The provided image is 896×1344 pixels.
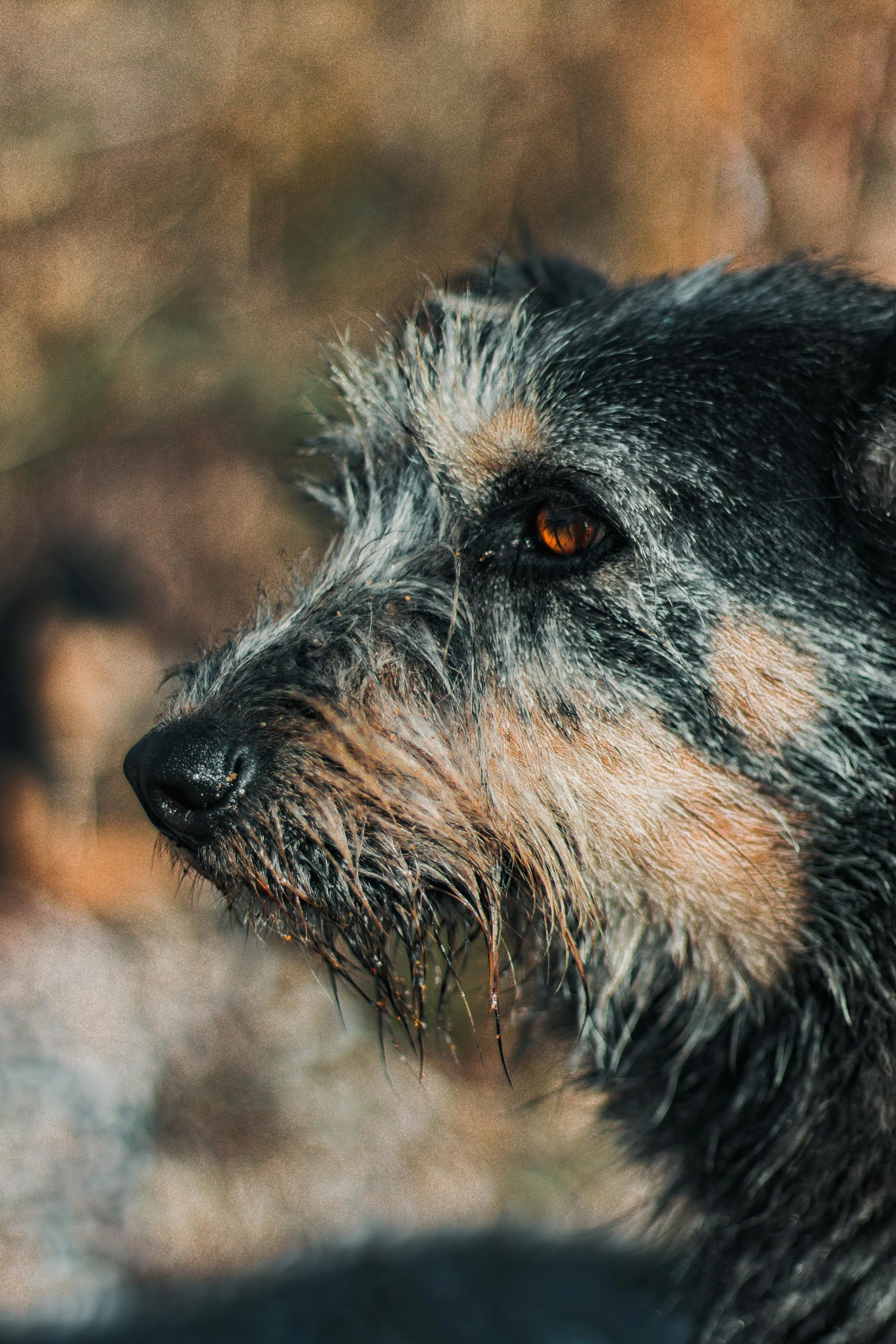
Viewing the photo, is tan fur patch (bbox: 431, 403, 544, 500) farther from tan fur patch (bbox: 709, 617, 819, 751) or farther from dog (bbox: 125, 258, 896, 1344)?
tan fur patch (bbox: 709, 617, 819, 751)

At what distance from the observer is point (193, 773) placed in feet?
6.52

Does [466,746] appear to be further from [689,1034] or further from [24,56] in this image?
[24,56]

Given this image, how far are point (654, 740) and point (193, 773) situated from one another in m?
0.84

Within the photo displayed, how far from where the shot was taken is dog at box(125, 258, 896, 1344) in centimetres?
205

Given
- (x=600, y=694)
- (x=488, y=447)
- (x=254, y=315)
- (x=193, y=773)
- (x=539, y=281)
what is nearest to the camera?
(x=193, y=773)

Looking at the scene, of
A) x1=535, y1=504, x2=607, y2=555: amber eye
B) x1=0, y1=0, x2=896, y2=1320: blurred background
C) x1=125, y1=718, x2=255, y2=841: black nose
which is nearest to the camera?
x1=125, y1=718, x2=255, y2=841: black nose

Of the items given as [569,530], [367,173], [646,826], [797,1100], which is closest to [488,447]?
[569,530]

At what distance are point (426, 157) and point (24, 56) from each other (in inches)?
67.2

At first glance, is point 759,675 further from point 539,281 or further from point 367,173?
point 367,173

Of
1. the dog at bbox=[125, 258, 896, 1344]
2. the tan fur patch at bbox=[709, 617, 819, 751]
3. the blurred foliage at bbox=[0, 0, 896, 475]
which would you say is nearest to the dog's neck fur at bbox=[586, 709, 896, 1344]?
the dog at bbox=[125, 258, 896, 1344]

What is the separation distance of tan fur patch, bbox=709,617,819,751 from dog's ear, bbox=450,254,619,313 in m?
1.18

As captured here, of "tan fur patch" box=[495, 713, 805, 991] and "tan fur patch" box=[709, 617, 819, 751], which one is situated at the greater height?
"tan fur patch" box=[709, 617, 819, 751]

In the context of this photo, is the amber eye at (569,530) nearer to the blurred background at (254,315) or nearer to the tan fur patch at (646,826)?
the tan fur patch at (646,826)

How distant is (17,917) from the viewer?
15.1ft
